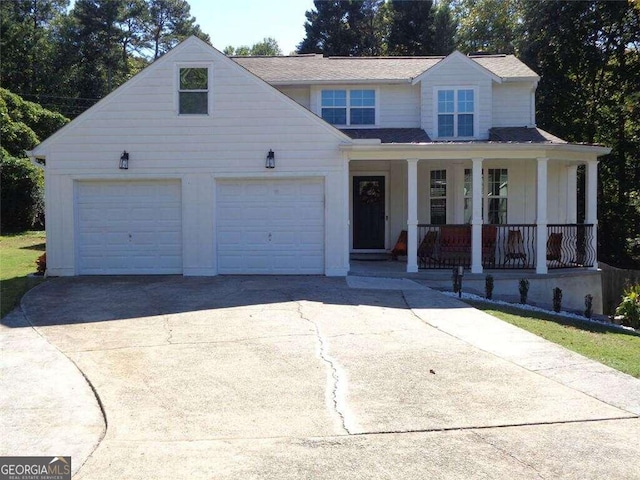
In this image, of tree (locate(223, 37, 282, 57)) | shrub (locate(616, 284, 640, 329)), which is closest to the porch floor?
shrub (locate(616, 284, 640, 329))

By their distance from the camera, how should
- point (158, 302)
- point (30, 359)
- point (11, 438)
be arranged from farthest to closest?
point (158, 302) < point (30, 359) < point (11, 438)

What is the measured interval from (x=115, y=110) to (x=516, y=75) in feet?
35.0

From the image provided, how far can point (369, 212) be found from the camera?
59.6 feet

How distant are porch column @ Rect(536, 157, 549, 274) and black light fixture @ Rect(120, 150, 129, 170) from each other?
9470mm

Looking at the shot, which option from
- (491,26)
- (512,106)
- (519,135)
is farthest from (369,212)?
(491,26)

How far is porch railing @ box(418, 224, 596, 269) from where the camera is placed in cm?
1563

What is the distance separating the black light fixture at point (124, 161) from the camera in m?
14.5

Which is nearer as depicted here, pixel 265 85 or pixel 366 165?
pixel 265 85

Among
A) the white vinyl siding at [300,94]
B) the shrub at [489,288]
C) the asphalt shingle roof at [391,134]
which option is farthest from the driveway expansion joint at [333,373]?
the white vinyl siding at [300,94]

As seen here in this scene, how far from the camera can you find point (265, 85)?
1454cm

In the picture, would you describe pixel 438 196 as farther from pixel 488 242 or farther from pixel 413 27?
pixel 413 27

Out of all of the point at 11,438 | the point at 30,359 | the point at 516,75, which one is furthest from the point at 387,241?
the point at 11,438

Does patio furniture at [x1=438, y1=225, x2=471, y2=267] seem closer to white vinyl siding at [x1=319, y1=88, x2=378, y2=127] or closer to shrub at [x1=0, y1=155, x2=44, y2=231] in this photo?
white vinyl siding at [x1=319, y1=88, x2=378, y2=127]

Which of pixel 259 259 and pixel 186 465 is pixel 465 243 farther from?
pixel 186 465
